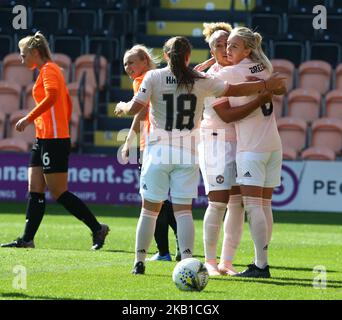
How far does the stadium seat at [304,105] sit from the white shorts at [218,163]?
1218cm

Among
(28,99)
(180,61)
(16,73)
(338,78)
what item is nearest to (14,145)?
(28,99)

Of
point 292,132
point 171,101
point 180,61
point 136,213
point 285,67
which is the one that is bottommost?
point 136,213

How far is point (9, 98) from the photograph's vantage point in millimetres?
22359

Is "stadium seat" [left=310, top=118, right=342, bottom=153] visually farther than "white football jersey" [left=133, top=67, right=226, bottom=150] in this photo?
Yes

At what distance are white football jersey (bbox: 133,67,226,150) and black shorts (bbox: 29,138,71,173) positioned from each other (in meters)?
2.71

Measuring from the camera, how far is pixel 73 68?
22688mm

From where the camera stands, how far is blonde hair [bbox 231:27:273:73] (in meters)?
9.27

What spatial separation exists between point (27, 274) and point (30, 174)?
280 centimetres

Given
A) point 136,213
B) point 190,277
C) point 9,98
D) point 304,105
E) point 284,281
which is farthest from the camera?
point 9,98

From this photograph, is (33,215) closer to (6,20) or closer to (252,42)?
(252,42)

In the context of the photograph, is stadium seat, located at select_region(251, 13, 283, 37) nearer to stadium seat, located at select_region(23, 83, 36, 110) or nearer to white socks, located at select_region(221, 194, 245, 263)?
stadium seat, located at select_region(23, 83, 36, 110)

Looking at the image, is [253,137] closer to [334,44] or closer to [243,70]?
[243,70]

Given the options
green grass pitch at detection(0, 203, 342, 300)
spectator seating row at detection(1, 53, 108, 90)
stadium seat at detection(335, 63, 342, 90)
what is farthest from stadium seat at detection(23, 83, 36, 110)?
green grass pitch at detection(0, 203, 342, 300)

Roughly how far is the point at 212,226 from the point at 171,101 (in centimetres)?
123
